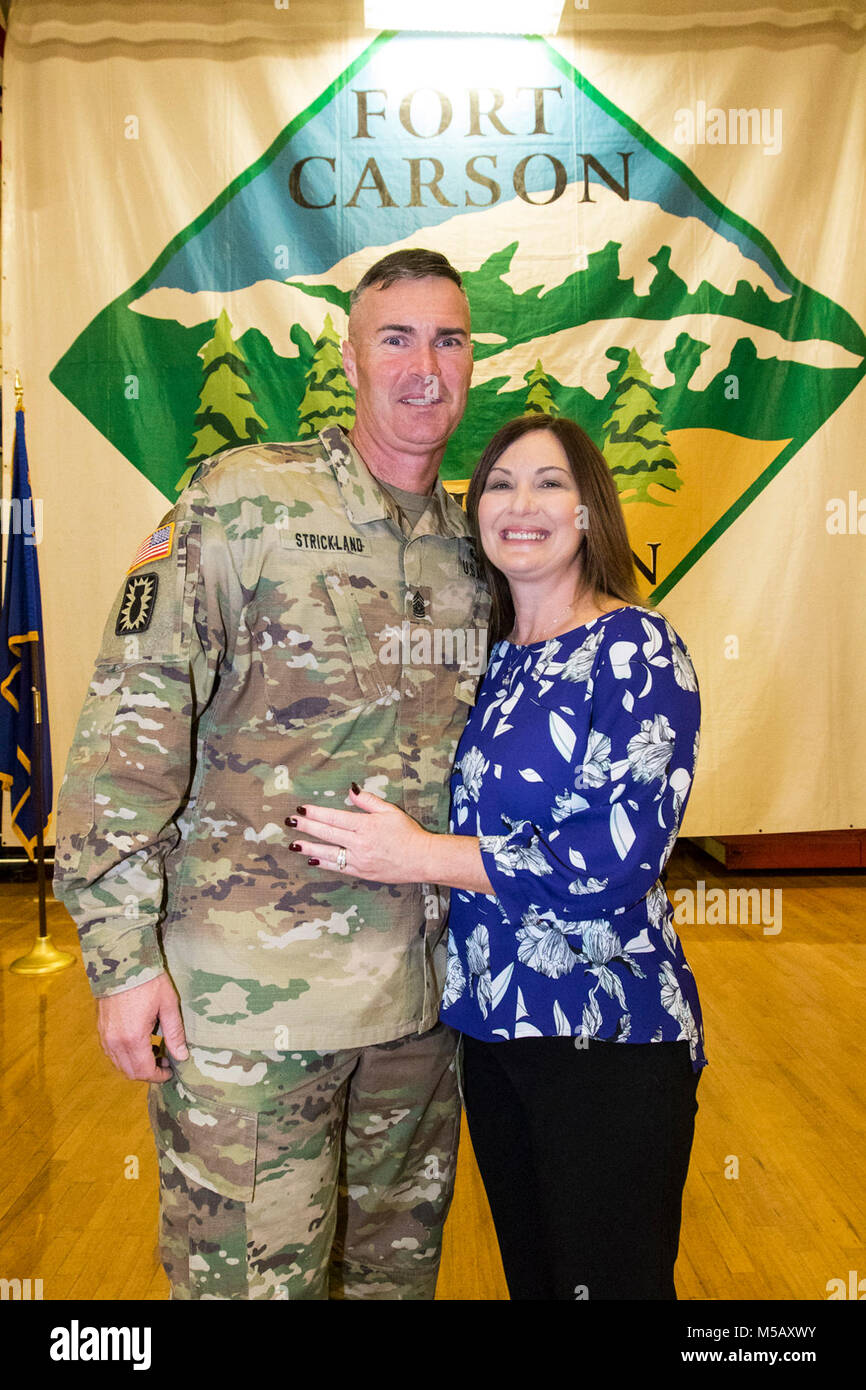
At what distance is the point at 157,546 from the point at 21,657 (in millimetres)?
3204

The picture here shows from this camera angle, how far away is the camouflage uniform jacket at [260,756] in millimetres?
1342

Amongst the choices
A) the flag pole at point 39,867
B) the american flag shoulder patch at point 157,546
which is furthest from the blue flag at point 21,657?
the american flag shoulder patch at point 157,546

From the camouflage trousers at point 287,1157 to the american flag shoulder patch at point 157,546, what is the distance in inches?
25.0

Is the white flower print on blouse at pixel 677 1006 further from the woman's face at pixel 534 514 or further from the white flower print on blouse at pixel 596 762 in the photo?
the woman's face at pixel 534 514

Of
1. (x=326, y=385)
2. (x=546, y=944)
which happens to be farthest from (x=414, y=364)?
(x=326, y=385)

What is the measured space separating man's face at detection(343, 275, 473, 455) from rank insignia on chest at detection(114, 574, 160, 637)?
423mm

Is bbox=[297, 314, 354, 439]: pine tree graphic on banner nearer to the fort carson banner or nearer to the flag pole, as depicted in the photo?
the fort carson banner

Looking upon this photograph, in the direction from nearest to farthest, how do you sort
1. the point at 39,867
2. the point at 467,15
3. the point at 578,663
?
the point at 578,663 < the point at 39,867 < the point at 467,15

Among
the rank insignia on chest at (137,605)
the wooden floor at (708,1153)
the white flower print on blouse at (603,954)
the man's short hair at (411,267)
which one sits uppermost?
the man's short hair at (411,267)

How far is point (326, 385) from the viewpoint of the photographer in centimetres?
462

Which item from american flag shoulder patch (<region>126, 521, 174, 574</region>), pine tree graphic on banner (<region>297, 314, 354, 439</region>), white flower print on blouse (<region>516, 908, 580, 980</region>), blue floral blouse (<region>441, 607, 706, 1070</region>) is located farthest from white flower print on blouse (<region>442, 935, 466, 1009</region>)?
pine tree graphic on banner (<region>297, 314, 354, 439</region>)

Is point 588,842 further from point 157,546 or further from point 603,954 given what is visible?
point 157,546

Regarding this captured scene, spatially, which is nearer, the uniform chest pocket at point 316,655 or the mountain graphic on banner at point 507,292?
the uniform chest pocket at point 316,655
